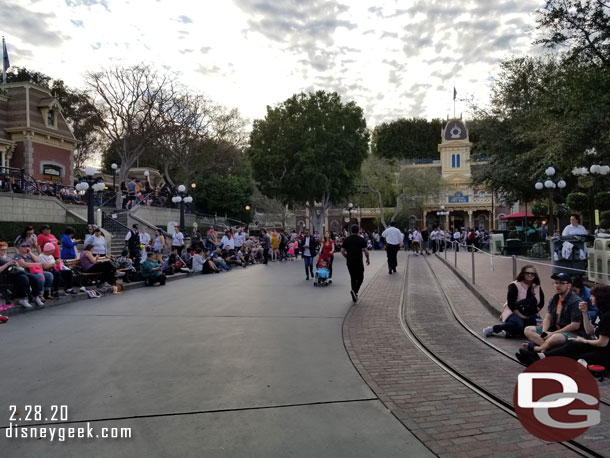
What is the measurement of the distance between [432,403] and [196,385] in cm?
225

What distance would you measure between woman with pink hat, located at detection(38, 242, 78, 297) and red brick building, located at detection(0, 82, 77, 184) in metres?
20.2

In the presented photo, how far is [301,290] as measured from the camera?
11938 mm

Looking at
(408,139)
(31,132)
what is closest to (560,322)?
(31,132)

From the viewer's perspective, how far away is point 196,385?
4.60 metres

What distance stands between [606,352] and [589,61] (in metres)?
13.0

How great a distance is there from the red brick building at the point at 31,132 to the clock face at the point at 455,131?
4620 centimetres

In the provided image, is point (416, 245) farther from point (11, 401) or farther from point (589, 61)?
point (11, 401)

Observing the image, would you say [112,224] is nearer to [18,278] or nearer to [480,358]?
[18,278]

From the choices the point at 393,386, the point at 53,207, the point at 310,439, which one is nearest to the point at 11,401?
the point at 310,439

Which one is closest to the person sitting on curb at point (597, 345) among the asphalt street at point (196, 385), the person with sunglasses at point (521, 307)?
the person with sunglasses at point (521, 307)

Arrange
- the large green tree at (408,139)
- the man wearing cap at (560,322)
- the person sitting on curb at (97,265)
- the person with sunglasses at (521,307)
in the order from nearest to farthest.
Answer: the man wearing cap at (560,322) → the person with sunglasses at (521,307) → the person sitting on curb at (97,265) → the large green tree at (408,139)

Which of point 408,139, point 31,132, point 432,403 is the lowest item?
point 432,403

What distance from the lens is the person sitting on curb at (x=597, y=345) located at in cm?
488

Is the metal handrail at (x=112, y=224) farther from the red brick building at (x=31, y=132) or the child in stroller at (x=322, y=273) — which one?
the child in stroller at (x=322, y=273)
